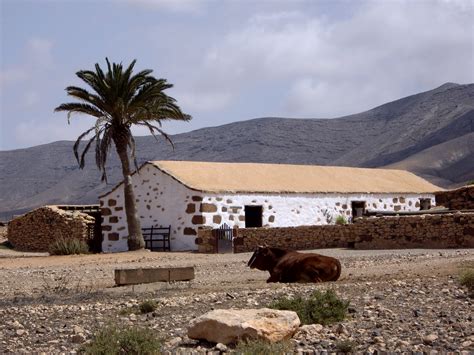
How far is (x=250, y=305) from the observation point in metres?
13.7

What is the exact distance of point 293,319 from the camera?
34.9ft

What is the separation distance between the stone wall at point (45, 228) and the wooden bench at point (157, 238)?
131 inches

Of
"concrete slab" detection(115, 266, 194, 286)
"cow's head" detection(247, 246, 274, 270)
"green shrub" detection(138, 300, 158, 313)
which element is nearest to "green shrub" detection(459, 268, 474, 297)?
"cow's head" detection(247, 246, 274, 270)

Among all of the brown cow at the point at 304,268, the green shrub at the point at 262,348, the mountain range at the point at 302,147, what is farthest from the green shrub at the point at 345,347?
the mountain range at the point at 302,147

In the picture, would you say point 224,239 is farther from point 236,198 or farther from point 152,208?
point 152,208

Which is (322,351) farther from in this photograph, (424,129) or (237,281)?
(424,129)

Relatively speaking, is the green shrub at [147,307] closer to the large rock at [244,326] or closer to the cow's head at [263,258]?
the large rock at [244,326]

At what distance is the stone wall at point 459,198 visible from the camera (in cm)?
3222

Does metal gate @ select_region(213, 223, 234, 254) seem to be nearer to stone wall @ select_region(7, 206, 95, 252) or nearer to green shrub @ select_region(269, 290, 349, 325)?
stone wall @ select_region(7, 206, 95, 252)

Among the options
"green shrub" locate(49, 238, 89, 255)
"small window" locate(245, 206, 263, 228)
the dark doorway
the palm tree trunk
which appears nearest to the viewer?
"green shrub" locate(49, 238, 89, 255)

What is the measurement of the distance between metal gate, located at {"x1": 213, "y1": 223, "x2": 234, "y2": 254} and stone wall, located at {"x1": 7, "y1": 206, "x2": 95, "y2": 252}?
28.3 ft

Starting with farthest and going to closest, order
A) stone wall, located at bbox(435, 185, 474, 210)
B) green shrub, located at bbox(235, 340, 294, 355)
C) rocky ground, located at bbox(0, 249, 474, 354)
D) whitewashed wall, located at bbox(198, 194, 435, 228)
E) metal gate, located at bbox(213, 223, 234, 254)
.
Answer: whitewashed wall, located at bbox(198, 194, 435, 228)
stone wall, located at bbox(435, 185, 474, 210)
metal gate, located at bbox(213, 223, 234, 254)
rocky ground, located at bbox(0, 249, 474, 354)
green shrub, located at bbox(235, 340, 294, 355)

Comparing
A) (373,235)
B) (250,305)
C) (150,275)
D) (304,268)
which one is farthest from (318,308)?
(373,235)

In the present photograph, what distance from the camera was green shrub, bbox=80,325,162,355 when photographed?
9.62 metres
